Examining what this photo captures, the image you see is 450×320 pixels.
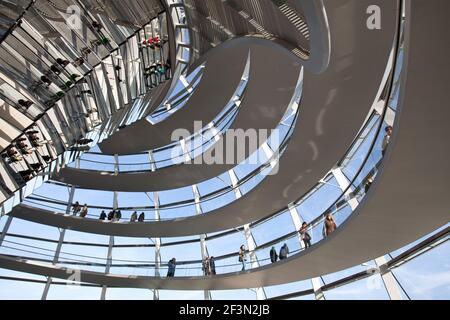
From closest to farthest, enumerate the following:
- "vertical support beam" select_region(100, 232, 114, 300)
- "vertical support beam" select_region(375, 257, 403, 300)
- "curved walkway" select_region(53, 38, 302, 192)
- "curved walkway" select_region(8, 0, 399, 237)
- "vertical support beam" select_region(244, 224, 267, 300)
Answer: "curved walkway" select_region(8, 0, 399, 237) → "vertical support beam" select_region(375, 257, 403, 300) → "curved walkway" select_region(53, 38, 302, 192) → "vertical support beam" select_region(100, 232, 114, 300) → "vertical support beam" select_region(244, 224, 267, 300)

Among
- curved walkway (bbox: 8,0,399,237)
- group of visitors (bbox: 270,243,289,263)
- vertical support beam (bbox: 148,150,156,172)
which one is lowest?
group of visitors (bbox: 270,243,289,263)

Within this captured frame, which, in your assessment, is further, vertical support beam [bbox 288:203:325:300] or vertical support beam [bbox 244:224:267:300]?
vertical support beam [bbox 244:224:267:300]

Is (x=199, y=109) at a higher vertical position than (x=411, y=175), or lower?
higher

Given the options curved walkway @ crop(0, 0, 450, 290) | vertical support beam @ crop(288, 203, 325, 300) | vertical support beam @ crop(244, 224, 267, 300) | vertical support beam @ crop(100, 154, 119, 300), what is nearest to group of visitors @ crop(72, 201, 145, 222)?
vertical support beam @ crop(100, 154, 119, 300)

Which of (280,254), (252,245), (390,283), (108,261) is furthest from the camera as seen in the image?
(252,245)

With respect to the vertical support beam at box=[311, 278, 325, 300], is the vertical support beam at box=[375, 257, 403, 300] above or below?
below

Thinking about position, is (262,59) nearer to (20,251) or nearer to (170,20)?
(170,20)

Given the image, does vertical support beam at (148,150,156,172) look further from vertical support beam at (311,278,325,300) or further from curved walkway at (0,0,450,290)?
curved walkway at (0,0,450,290)

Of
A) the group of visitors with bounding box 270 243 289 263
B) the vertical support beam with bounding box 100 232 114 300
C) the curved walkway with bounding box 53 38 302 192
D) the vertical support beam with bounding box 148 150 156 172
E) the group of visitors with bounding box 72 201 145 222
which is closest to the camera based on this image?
the group of visitors with bounding box 270 243 289 263

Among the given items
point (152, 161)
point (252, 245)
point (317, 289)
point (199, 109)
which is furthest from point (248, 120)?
point (317, 289)

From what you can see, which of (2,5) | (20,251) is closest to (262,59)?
(2,5)

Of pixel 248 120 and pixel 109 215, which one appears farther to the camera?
pixel 109 215

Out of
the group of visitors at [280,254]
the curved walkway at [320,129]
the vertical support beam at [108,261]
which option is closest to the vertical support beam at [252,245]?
the curved walkway at [320,129]

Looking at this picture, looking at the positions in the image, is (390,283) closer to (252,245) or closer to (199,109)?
(252,245)
